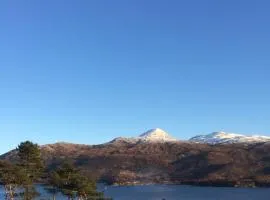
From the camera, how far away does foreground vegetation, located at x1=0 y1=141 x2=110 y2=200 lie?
67312 millimetres

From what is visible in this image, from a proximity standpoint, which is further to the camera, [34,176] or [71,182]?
[71,182]

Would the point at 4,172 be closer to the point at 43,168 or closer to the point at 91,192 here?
the point at 43,168

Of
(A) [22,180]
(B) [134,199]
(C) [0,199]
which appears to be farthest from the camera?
(B) [134,199]

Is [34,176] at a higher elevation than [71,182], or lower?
higher

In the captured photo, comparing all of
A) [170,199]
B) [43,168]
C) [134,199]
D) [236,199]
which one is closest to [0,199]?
[134,199]

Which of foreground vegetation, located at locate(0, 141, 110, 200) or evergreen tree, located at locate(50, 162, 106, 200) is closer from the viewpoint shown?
foreground vegetation, located at locate(0, 141, 110, 200)

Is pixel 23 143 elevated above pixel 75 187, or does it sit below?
above

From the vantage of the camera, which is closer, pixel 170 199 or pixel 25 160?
pixel 25 160

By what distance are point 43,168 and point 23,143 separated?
18.7 ft

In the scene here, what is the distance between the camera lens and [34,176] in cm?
6988

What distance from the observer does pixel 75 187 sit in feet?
229

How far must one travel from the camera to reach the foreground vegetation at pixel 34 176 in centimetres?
6731

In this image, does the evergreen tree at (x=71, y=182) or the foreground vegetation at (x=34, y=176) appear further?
the evergreen tree at (x=71, y=182)

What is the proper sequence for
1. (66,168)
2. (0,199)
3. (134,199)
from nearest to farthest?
(66,168) < (0,199) < (134,199)
